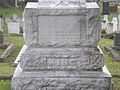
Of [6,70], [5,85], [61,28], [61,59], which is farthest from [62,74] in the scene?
[6,70]

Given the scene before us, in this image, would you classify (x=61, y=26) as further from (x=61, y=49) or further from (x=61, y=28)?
(x=61, y=49)

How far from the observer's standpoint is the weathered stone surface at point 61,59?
8.49m

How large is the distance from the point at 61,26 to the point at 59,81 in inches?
47.2

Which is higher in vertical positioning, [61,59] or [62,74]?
[61,59]

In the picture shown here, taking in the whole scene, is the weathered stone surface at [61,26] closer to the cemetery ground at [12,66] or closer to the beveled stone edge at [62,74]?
the beveled stone edge at [62,74]

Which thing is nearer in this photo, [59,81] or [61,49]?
[59,81]

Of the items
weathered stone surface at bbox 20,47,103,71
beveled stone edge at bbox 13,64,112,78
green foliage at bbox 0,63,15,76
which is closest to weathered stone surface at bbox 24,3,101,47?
weathered stone surface at bbox 20,47,103,71

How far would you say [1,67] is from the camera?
10930mm

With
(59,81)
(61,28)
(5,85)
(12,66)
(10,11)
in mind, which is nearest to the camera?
(59,81)

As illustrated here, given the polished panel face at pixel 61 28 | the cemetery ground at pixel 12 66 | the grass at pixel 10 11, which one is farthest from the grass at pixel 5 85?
the grass at pixel 10 11

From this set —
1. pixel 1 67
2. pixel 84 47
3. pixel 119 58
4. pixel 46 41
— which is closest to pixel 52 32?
pixel 46 41

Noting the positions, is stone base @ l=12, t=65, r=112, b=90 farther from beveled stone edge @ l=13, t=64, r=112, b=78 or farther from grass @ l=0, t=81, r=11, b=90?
grass @ l=0, t=81, r=11, b=90

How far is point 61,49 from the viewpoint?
859 cm

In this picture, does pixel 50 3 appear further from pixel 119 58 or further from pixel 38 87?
pixel 119 58
